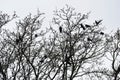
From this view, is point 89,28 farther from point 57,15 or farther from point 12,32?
point 12,32

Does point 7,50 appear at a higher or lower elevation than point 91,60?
higher

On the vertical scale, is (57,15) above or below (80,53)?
above

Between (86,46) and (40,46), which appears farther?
(40,46)

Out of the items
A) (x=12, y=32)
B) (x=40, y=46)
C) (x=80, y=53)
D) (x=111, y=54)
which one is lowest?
(x=111, y=54)

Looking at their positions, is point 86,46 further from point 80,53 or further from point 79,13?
point 79,13

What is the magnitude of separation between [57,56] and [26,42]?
2.26 meters

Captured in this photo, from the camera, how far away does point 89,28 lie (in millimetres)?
13328

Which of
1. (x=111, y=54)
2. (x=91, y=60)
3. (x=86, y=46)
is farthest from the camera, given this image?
(x=111, y=54)

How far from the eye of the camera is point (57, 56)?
13500 mm

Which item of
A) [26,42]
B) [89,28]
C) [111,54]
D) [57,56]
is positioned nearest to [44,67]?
[57,56]

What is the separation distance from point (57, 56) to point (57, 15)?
2.94 metres

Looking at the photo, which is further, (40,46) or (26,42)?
(40,46)

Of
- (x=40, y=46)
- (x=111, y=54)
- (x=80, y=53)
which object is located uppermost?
(x=40, y=46)

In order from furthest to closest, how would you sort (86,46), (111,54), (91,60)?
1. (111,54)
2. (91,60)
3. (86,46)
